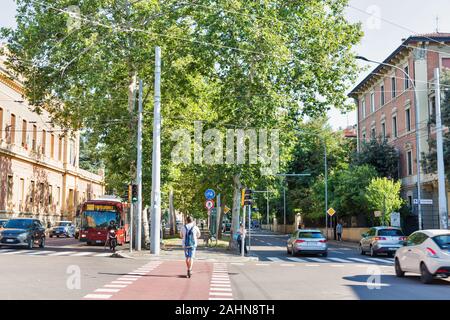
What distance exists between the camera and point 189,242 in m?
16.8

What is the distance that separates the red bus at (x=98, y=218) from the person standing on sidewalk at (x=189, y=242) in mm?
22521

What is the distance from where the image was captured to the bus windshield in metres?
38.8

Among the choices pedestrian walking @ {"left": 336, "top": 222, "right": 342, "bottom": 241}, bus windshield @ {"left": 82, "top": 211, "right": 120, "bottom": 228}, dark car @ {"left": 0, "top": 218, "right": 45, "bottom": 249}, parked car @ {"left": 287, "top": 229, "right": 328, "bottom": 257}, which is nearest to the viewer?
parked car @ {"left": 287, "top": 229, "right": 328, "bottom": 257}

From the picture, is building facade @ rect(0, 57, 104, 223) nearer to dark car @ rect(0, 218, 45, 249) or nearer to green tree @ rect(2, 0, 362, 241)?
green tree @ rect(2, 0, 362, 241)

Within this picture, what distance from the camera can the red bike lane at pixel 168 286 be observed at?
39.2 ft

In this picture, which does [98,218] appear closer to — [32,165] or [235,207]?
[235,207]

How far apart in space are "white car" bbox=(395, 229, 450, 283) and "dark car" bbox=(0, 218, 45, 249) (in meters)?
21.0

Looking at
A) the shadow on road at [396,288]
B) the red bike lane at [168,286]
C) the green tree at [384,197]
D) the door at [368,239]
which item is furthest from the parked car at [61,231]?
the shadow on road at [396,288]

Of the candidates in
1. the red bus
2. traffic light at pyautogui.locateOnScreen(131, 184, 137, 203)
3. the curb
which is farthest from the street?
the red bus

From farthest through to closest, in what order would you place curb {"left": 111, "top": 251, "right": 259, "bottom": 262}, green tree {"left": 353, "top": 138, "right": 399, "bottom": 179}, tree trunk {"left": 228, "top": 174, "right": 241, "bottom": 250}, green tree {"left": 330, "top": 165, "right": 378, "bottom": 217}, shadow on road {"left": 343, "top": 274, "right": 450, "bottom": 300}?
green tree {"left": 353, "top": 138, "right": 399, "bottom": 179}, green tree {"left": 330, "top": 165, "right": 378, "bottom": 217}, tree trunk {"left": 228, "top": 174, "right": 241, "bottom": 250}, curb {"left": 111, "top": 251, "right": 259, "bottom": 262}, shadow on road {"left": 343, "top": 274, "right": 450, "bottom": 300}

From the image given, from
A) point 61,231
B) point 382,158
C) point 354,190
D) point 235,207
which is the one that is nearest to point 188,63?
point 235,207

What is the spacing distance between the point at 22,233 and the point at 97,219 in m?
8.47

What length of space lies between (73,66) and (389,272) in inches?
846

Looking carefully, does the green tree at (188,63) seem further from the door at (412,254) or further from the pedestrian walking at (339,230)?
the pedestrian walking at (339,230)
